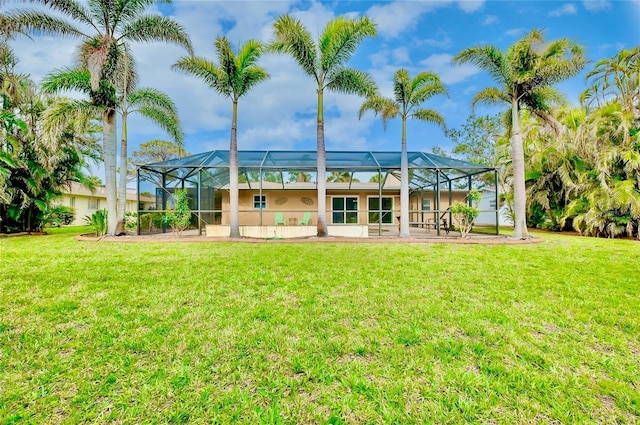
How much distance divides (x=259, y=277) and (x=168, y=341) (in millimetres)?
2212

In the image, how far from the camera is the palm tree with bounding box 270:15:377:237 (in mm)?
9141

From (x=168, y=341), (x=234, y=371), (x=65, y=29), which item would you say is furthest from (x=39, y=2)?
(x=234, y=371)

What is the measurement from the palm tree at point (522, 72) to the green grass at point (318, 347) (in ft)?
20.4

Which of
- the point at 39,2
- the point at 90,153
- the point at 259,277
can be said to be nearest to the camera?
the point at 259,277

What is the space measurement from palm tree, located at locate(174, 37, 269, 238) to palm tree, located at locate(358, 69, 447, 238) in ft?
14.1

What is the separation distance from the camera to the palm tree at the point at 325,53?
9.14 m

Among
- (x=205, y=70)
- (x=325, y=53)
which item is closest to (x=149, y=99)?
(x=205, y=70)

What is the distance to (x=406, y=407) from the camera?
5.91ft

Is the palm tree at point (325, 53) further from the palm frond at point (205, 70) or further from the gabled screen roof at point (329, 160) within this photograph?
the gabled screen roof at point (329, 160)

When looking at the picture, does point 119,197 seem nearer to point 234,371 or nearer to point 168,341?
point 168,341

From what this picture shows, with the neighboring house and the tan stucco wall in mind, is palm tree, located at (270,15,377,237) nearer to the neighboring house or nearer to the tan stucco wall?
the tan stucco wall

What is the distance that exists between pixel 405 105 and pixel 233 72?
20.4 ft

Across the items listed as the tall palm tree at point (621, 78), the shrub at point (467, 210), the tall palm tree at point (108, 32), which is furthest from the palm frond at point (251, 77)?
the tall palm tree at point (621, 78)

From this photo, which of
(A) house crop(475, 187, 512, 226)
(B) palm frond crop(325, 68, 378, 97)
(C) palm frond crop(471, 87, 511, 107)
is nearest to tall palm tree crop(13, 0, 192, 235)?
(B) palm frond crop(325, 68, 378, 97)
